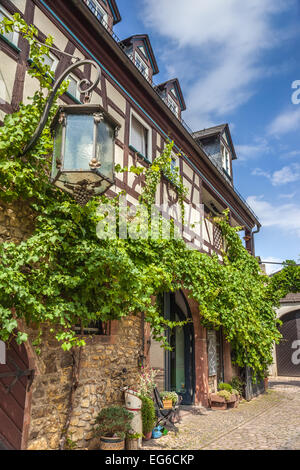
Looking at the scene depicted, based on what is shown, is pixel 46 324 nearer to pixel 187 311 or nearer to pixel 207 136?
pixel 187 311

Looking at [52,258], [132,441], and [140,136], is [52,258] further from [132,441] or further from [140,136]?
[140,136]

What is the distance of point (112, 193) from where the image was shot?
5984mm

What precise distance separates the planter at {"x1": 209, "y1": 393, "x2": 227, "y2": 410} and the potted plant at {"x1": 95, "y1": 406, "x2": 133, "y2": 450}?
4.20 metres

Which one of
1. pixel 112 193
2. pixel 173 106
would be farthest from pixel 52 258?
pixel 173 106

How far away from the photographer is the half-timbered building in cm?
408

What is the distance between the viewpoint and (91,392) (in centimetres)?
475

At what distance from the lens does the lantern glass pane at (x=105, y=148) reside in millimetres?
2969

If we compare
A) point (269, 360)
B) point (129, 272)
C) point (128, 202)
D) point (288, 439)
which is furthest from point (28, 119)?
point (269, 360)

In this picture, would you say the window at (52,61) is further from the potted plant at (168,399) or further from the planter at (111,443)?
the potted plant at (168,399)

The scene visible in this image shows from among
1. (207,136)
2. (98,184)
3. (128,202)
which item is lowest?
(98,184)

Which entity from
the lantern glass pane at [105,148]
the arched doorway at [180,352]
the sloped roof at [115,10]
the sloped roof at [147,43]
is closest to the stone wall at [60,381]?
the lantern glass pane at [105,148]

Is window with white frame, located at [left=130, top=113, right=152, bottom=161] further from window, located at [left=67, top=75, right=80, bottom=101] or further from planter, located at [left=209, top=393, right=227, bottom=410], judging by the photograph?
planter, located at [left=209, top=393, right=227, bottom=410]

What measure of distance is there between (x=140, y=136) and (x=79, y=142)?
15.7ft

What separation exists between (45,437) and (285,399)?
27.3ft
